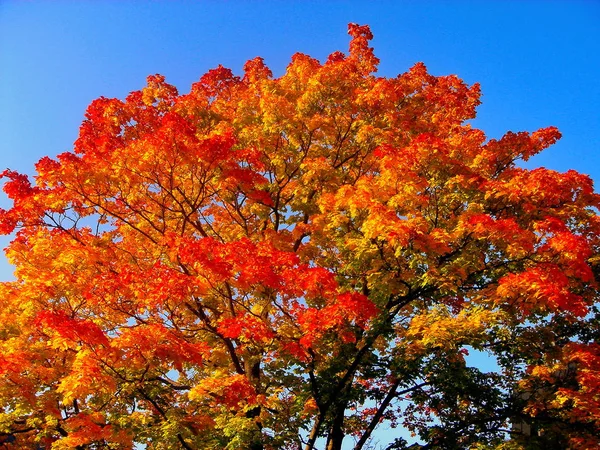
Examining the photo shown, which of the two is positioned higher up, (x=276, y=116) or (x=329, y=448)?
(x=276, y=116)

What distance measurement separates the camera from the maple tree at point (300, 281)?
29.8 ft

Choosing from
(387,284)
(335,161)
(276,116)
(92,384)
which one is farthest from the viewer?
(335,161)

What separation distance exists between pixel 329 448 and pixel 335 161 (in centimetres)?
747

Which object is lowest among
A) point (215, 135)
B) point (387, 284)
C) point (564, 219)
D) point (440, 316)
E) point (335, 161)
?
point (440, 316)

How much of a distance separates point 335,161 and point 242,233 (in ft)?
10.9

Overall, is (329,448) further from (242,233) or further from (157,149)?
(157,149)

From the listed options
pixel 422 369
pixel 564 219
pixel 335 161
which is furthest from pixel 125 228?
pixel 564 219

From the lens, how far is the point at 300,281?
944cm

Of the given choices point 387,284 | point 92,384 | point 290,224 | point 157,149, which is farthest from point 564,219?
point 92,384

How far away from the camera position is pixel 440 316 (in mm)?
9117

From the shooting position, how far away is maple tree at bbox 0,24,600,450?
9.09m

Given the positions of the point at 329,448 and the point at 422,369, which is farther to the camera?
the point at 329,448

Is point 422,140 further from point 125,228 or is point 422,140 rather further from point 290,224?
point 125,228

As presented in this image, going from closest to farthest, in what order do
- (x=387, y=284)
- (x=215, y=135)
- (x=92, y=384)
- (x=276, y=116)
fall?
1. (x=92, y=384)
2. (x=387, y=284)
3. (x=215, y=135)
4. (x=276, y=116)
